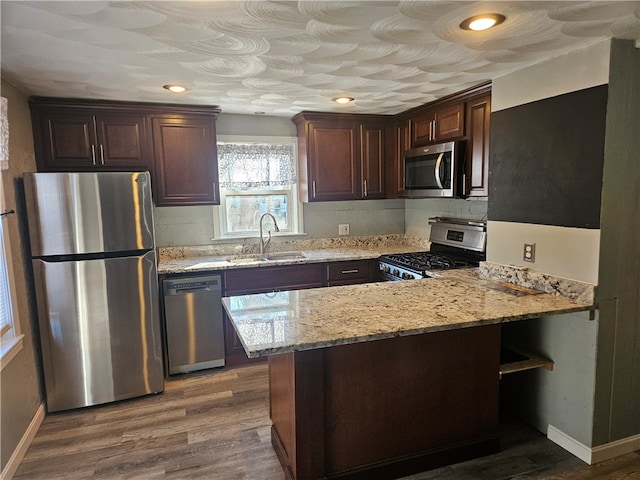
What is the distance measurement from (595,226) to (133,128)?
3.32 meters

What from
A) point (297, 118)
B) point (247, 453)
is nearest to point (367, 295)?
point (247, 453)

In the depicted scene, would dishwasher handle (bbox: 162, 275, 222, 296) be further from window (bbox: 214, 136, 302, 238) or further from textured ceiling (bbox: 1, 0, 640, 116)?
textured ceiling (bbox: 1, 0, 640, 116)

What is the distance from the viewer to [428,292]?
2436 mm

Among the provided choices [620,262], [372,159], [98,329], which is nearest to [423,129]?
[372,159]

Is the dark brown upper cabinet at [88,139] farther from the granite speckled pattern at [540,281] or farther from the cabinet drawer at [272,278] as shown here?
the granite speckled pattern at [540,281]

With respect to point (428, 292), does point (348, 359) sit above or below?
below

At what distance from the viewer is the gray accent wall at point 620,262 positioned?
204 centimetres

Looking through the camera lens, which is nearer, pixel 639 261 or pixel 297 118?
pixel 639 261

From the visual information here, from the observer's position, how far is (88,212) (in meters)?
2.81

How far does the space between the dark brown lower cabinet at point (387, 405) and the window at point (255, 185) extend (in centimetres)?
201

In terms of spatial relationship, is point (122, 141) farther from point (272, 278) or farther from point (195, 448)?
point (195, 448)

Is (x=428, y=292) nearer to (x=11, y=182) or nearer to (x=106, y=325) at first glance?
(x=106, y=325)

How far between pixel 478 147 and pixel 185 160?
240 cm

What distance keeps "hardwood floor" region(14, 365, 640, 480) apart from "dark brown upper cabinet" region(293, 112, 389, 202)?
1972 millimetres
